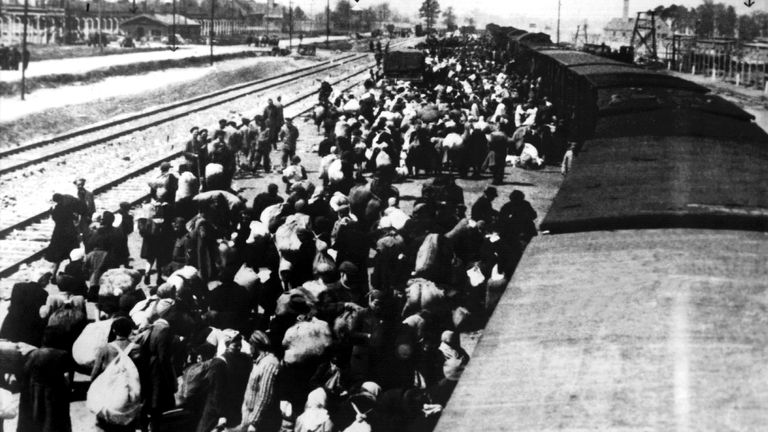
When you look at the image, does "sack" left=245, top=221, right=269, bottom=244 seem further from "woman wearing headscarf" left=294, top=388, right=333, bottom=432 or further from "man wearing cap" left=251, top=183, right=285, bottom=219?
"woman wearing headscarf" left=294, top=388, right=333, bottom=432

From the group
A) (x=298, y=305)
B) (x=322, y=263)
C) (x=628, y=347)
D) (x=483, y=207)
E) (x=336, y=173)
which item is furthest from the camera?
(x=336, y=173)

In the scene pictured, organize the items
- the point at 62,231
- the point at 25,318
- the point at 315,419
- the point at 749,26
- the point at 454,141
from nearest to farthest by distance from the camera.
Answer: the point at 315,419, the point at 25,318, the point at 62,231, the point at 454,141, the point at 749,26

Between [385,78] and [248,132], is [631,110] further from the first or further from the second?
[385,78]

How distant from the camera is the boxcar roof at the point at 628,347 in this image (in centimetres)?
293

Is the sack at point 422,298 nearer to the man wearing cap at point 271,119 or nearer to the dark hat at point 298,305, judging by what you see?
the dark hat at point 298,305

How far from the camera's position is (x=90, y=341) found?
6270mm

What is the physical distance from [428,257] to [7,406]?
13.2 feet

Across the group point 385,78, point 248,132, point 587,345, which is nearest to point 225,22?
point 385,78

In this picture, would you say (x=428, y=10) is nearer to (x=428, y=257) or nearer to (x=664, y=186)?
(x=428, y=257)

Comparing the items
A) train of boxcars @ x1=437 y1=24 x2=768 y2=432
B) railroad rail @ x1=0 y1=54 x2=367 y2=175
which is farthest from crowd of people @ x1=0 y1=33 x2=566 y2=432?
railroad rail @ x1=0 y1=54 x2=367 y2=175

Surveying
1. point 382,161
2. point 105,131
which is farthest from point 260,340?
point 105,131

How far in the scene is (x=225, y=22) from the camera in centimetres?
10981

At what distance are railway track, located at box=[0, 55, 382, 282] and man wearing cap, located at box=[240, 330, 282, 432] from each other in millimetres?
7029

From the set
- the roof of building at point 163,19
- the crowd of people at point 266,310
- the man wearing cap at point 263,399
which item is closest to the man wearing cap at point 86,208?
the crowd of people at point 266,310
